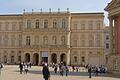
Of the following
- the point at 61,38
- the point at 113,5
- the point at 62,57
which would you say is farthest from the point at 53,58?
the point at 113,5

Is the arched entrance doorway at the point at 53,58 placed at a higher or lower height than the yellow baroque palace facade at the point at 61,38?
lower

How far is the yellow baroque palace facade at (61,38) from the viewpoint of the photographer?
9462 centimetres

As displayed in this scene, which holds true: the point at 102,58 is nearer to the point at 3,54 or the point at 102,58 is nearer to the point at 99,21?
the point at 99,21

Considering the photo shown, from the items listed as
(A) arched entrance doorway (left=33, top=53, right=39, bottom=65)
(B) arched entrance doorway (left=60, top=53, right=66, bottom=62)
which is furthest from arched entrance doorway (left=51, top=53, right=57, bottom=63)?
(A) arched entrance doorway (left=33, top=53, right=39, bottom=65)

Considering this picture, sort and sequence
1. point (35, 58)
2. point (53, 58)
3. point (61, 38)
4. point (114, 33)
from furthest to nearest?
point (35, 58) < point (53, 58) < point (61, 38) < point (114, 33)

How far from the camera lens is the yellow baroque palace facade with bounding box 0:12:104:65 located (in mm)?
94625

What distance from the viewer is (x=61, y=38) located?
311 feet

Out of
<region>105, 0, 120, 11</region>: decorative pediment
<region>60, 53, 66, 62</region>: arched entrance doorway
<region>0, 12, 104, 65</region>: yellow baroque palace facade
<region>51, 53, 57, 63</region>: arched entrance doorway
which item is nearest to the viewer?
<region>105, 0, 120, 11</region>: decorative pediment

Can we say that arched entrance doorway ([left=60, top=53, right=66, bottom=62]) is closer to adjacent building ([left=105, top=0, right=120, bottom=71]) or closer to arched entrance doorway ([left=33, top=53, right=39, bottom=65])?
arched entrance doorway ([left=33, top=53, right=39, bottom=65])

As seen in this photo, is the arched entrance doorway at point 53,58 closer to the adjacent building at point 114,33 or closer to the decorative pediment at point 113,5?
the adjacent building at point 114,33

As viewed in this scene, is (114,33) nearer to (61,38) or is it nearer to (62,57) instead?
(61,38)

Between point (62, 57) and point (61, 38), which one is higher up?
point (61, 38)

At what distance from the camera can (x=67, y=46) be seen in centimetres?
9412

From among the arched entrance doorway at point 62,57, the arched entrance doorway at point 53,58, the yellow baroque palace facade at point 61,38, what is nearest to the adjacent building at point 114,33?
the yellow baroque palace facade at point 61,38
